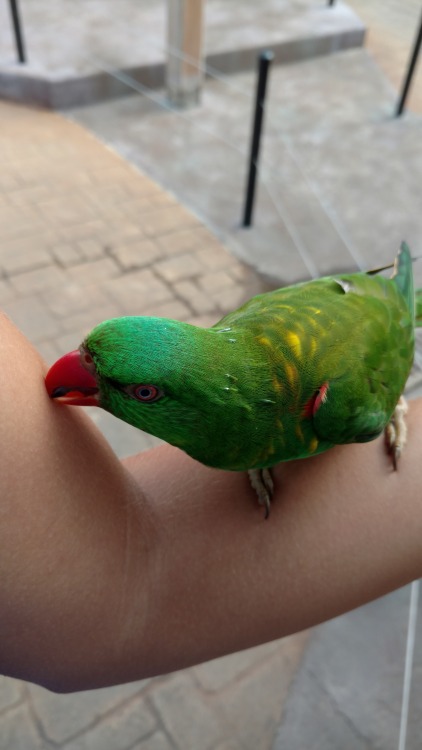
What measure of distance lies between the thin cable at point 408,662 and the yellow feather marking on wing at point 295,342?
3.93ft

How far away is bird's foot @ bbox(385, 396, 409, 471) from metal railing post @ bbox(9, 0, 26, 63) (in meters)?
3.67

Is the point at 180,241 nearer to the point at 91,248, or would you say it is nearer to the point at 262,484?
the point at 91,248

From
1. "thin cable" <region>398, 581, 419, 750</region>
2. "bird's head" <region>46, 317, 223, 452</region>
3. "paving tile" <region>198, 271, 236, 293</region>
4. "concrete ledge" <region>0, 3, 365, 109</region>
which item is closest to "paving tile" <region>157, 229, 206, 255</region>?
"paving tile" <region>198, 271, 236, 293</region>

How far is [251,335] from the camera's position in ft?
3.04

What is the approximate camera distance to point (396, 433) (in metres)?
1.02

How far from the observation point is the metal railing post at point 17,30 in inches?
144

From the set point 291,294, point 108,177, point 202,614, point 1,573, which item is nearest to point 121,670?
point 202,614

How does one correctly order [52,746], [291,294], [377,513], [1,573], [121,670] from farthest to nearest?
1. [52,746]
2. [291,294]
3. [377,513]
4. [121,670]
5. [1,573]

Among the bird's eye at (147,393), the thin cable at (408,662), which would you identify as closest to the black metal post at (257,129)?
the thin cable at (408,662)

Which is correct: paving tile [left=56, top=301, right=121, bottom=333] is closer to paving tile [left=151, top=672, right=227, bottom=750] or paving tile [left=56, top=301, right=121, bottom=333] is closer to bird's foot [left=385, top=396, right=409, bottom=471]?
paving tile [left=151, top=672, right=227, bottom=750]

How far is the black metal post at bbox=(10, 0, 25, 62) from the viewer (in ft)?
12.0

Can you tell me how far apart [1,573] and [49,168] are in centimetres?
300

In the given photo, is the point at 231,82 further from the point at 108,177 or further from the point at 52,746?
the point at 52,746

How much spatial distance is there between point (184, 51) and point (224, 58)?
1.93 ft
